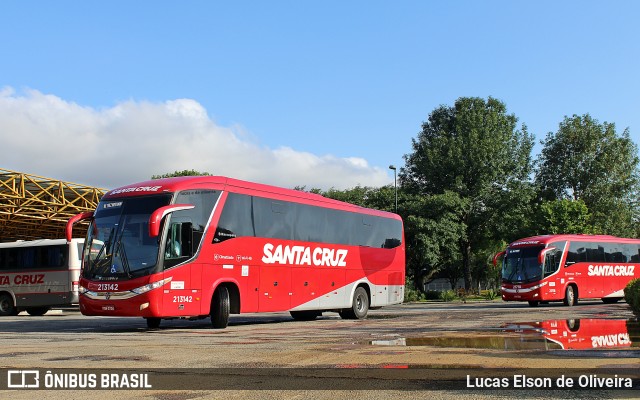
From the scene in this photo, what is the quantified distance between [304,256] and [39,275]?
544 inches

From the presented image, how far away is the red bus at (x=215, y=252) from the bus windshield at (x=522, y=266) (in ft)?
36.0

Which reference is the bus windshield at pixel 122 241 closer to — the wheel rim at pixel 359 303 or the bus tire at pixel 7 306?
the wheel rim at pixel 359 303

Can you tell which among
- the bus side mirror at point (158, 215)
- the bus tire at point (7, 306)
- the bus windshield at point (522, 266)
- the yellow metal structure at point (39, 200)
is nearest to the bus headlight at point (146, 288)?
the bus side mirror at point (158, 215)

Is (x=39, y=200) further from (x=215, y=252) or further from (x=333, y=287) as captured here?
(x=215, y=252)

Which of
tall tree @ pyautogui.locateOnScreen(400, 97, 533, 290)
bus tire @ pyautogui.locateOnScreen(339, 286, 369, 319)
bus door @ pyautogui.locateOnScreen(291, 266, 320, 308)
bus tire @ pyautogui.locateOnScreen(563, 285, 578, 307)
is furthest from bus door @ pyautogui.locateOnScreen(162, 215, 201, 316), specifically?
tall tree @ pyautogui.locateOnScreen(400, 97, 533, 290)

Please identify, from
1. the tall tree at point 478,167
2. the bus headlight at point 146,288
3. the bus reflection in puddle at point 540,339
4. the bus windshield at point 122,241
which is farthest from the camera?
the tall tree at point 478,167

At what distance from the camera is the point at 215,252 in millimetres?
16891

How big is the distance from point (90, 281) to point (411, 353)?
9.01 metres

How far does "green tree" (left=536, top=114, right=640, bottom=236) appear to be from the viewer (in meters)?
64.6

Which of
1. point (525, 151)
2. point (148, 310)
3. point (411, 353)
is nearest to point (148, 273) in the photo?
point (148, 310)

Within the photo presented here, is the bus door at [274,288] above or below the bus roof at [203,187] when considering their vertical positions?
below

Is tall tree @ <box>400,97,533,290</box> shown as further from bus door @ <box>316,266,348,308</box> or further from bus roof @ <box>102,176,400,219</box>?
bus roof @ <box>102,176,400,219</box>

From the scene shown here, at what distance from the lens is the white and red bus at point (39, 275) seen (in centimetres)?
2830

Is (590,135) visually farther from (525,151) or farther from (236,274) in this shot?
(236,274)
